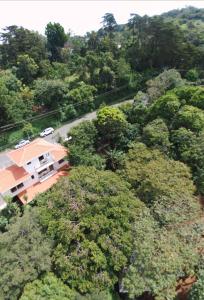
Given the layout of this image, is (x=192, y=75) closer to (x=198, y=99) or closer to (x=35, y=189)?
(x=198, y=99)

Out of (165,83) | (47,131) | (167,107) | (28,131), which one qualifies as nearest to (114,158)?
(167,107)

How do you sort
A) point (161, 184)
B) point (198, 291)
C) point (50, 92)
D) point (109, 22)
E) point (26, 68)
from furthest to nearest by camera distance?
point (109, 22)
point (26, 68)
point (50, 92)
point (161, 184)
point (198, 291)

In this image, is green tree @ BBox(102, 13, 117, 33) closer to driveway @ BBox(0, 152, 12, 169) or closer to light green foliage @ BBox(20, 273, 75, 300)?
driveway @ BBox(0, 152, 12, 169)

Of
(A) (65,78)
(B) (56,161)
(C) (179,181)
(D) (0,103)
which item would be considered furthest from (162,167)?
(A) (65,78)

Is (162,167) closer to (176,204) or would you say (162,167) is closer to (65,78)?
(176,204)

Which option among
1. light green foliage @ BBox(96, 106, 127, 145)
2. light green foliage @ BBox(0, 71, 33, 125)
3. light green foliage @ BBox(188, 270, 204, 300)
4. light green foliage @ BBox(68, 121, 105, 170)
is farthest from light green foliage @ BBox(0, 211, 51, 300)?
light green foliage @ BBox(0, 71, 33, 125)
